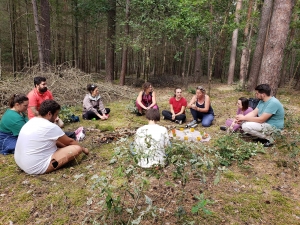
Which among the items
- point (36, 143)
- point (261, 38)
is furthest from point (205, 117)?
point (261, 38)

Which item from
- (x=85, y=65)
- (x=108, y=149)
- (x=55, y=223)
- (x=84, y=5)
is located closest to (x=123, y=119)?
(x=108, y=149)

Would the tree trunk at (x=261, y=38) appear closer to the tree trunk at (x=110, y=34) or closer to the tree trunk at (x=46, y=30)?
the tree trunk at (x=110, y=34)

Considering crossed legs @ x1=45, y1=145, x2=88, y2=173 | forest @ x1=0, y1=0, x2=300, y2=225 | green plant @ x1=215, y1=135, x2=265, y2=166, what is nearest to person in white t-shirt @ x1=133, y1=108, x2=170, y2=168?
forest @ x1=0, y1=0, x2=300, y2=225

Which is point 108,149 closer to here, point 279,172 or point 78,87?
point 279,172

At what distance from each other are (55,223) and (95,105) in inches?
159

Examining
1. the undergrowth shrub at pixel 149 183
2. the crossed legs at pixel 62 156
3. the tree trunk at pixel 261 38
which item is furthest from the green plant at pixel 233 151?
the tree trunk at pixel 261 38

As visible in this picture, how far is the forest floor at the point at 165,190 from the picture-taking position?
2.05 metres

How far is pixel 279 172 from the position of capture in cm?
335

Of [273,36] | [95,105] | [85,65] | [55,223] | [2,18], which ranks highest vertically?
[2,18]

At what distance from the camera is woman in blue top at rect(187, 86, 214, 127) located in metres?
5.64

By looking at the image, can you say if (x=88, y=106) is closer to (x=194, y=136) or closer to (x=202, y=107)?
(x=194, y=136)

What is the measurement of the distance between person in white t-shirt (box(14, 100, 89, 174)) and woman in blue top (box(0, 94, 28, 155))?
2.62 ft

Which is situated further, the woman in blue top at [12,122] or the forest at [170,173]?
the woman in blue top at [12,122]

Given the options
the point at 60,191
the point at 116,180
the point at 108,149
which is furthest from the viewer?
the point at 108,149
